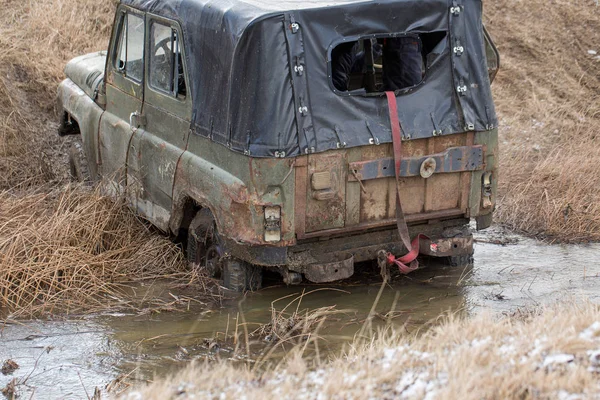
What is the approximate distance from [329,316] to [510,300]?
126cm

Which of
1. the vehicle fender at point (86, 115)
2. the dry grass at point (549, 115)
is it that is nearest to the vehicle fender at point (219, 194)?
the vehicle fender at point (86, 115)

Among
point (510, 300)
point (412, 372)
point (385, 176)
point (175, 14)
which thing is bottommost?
point (510, 300)

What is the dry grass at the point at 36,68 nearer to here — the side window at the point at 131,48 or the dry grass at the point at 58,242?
the dry grass at the point at 58,242

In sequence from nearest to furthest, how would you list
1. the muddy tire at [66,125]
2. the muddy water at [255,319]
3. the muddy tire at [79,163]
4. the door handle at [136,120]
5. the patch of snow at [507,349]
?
1. the patch of snow at [507,349]
2. the muddy water at [255,319]
3. the door handle at [136,120]
4. the muddy tire at [79,163]
5. the muddy tire at [66,125]

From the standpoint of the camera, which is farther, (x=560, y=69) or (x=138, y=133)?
(x=560, y=69)

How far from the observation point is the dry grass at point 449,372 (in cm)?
426

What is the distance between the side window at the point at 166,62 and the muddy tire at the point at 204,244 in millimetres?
860

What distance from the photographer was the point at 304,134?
19.0ft

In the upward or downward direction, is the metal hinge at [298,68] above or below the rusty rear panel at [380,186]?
above

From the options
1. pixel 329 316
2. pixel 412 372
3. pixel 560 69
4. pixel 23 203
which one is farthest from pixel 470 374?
pixel 560 69

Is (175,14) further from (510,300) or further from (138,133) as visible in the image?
(510,300)

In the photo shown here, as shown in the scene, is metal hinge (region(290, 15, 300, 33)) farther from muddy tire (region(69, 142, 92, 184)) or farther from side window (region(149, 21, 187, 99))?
muddy tire (region(69, 142, 92, 184))

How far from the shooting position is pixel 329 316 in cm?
613

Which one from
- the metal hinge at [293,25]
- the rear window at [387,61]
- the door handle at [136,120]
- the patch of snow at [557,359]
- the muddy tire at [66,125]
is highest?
the metal hinge at [293,25]
